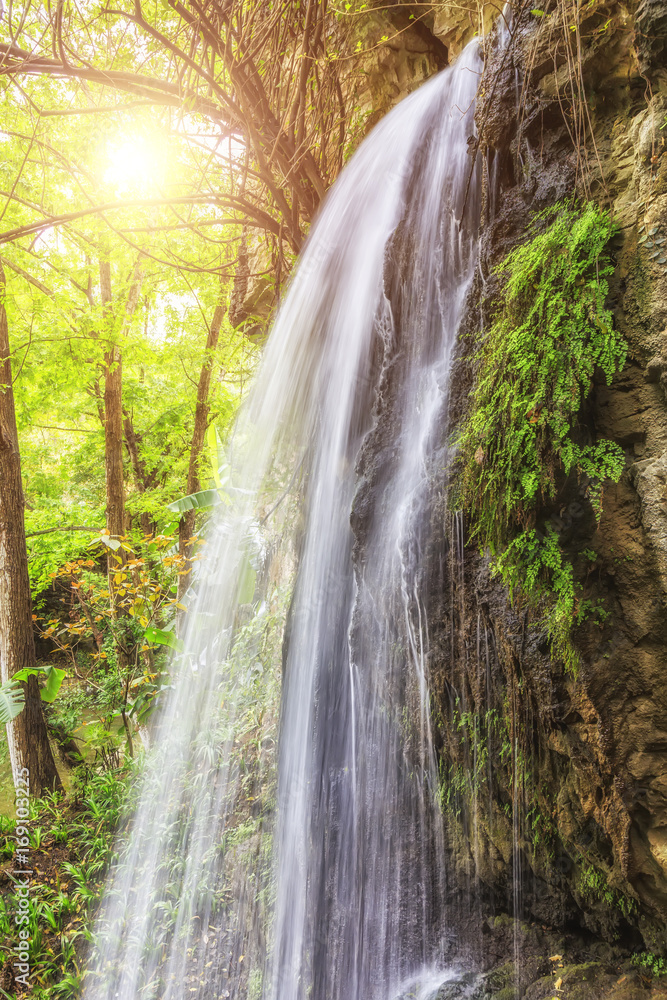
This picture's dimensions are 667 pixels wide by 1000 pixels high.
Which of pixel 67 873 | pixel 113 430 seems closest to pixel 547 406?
pixel 67 873

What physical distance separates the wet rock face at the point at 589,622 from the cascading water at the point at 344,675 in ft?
1.00

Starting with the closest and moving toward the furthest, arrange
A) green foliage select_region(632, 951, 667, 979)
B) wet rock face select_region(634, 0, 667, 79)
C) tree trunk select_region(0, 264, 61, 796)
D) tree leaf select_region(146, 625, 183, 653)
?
wet rock face select_region(634, 0, 667, 79), green foliage select_region(632, 951, 667, 979), tree leaf select_region(146, 625, 183, 653), tree trunk select_region(0, 264, 61, 796)

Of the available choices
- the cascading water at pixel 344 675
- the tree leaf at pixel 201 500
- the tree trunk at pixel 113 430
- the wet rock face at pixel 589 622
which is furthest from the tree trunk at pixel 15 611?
the wet rock face at pixel 589 622

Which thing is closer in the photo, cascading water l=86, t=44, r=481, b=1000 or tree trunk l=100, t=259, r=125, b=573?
cascading water l=86, t=44, r=481, b=1000

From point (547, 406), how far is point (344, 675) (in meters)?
2.45

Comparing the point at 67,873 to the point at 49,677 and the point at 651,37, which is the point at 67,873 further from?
the point at 651,37

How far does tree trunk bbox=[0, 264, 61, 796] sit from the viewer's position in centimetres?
665

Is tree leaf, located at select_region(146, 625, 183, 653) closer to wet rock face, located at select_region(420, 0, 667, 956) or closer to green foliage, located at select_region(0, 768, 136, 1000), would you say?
green foliage, located at select_region(0, 768, 136, 1000)

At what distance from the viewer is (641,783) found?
2369 mm

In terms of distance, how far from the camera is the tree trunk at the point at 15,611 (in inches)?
262

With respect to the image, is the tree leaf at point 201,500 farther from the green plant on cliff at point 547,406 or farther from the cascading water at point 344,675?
the green plant on cliff at point 547,406

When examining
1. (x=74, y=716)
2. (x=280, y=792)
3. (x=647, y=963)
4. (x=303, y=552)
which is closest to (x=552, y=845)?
(x=647, y=963)

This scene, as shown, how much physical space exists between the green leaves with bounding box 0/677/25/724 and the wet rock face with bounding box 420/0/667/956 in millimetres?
4955

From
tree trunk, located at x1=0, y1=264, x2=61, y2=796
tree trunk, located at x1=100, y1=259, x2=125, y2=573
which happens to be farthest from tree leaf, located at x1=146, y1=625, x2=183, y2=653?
tree trunk, located at x1=100, y1=259, x2=125, y2=573
